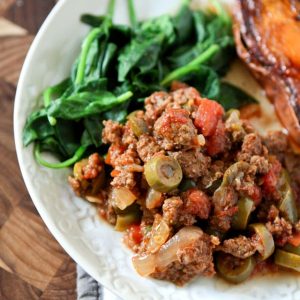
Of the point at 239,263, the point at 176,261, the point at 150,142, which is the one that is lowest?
the point at 239,263

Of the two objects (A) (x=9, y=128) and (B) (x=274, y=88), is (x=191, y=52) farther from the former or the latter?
(A) (x=9, y=128)

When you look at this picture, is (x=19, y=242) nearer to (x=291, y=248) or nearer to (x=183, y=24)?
(x=291, y=248)

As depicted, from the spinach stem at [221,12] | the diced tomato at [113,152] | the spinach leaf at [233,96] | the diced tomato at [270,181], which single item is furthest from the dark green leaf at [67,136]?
the spinach stem at [221,12]

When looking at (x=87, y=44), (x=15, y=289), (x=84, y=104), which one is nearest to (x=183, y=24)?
(x=87, y=44)

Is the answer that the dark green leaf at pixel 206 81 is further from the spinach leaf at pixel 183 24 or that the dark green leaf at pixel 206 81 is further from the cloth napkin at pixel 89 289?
the cloth napkin at pixel 89 289

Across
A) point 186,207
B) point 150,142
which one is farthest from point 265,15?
point 186,207

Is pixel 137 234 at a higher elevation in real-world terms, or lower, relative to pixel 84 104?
lower

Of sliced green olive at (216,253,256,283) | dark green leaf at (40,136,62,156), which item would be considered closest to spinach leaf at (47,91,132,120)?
→ dark green leaf at (40,136,62,156)
